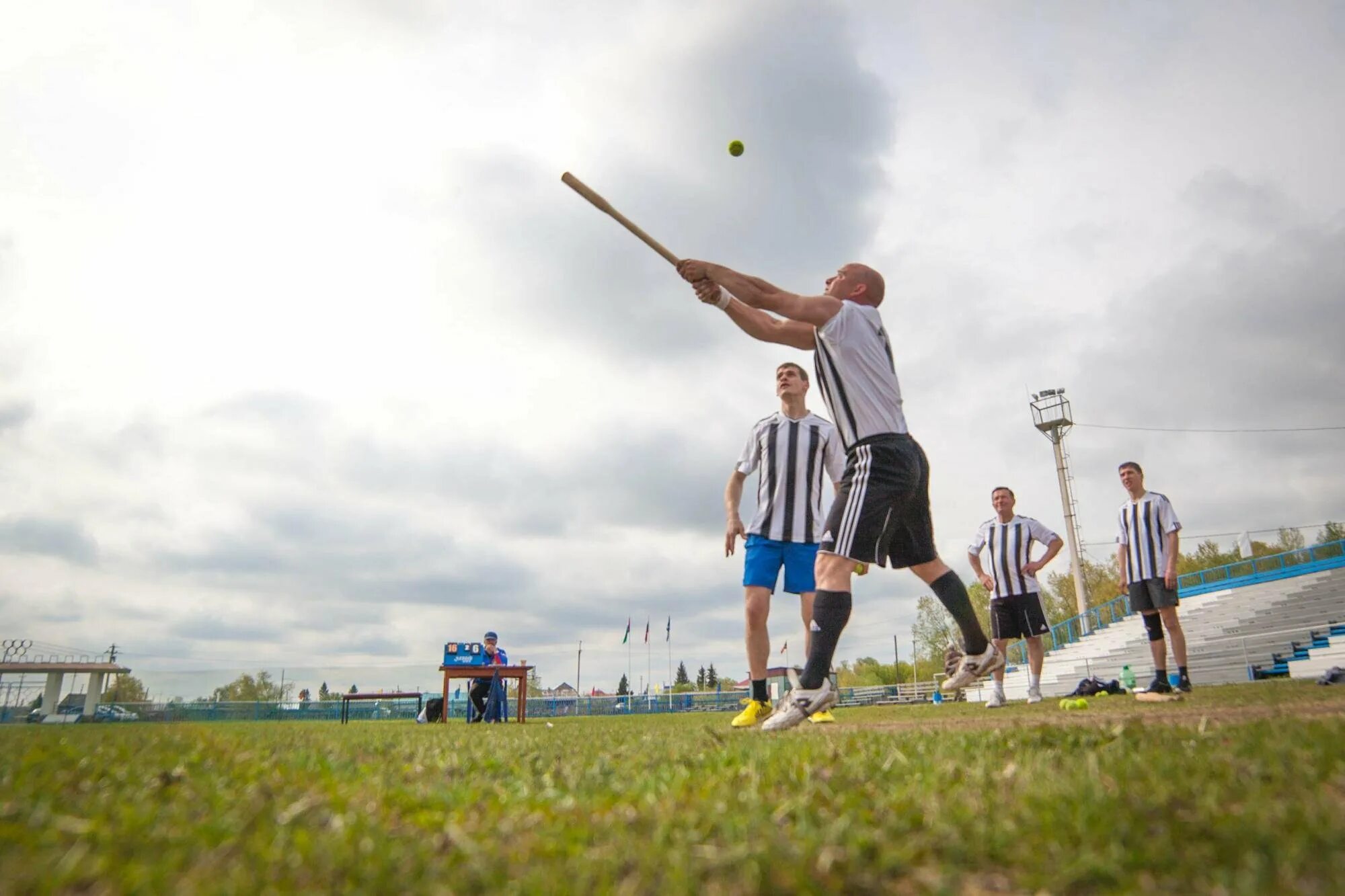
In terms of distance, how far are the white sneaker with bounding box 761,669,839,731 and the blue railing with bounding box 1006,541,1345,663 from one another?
2310 cm

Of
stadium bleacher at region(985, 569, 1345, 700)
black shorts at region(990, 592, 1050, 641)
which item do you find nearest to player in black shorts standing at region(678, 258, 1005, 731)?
black shorts at region(990, 592, 1050, 641)

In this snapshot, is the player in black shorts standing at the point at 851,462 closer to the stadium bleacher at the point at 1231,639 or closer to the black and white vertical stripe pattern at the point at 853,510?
the black and white vertical stripe pattern at the point at 853,510

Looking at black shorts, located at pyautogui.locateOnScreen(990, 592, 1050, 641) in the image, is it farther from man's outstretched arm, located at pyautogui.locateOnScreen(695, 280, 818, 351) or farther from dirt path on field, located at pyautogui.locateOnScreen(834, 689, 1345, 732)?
man's outstretched arm, located at pyautogui.locateOnScreen(695, 280, 818, 351)

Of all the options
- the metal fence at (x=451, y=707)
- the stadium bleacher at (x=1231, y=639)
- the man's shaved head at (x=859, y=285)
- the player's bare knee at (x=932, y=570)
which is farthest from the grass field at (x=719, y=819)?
the metal fence at (x=451, y=707)

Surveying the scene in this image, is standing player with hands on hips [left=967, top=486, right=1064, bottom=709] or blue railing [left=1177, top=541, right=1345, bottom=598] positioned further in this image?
blue railing [left=1177, top=541, right=1345, bottom=598]

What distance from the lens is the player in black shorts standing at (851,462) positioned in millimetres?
4785

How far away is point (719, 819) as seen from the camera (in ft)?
5.54

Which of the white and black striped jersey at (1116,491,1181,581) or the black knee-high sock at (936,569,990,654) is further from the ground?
the white and black striped jersey at (1116,491,1181,581)

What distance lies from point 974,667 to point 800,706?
1.41m

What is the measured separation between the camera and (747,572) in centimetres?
704

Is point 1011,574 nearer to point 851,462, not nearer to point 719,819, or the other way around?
point 851,462

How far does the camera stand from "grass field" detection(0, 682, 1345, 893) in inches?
50.9

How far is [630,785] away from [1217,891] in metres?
1.49

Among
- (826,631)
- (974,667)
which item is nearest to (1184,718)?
(974,667)
